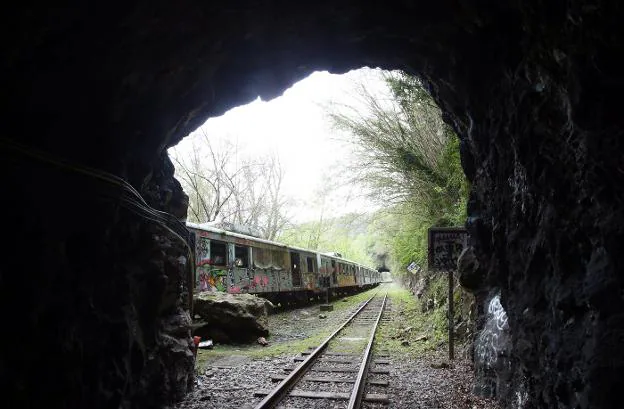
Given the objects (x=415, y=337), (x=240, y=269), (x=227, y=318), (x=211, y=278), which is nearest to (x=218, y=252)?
(x=211, y=278)

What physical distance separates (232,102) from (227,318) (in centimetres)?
576

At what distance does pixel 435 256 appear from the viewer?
26.0 feet

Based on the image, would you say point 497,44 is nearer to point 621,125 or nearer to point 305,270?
point 621,125

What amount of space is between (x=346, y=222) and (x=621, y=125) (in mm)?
14664

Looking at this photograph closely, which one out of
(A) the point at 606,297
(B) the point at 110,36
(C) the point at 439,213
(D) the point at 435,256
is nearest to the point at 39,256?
(B) the point at 110,36

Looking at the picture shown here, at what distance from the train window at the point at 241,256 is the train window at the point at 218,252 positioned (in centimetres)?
64

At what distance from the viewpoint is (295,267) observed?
1875 cm

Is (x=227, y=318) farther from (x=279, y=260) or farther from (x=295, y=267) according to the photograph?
(x=295, y=267)

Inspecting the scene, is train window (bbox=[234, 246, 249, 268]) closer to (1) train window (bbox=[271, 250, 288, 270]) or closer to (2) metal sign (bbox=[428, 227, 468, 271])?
(1) train window (bbox=[271, 250, 288, 270])

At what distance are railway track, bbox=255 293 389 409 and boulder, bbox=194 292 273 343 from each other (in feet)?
6.37

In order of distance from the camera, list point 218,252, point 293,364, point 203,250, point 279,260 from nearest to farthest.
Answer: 1. point 293,364
2. point 203,250
3. point 218,252
4. point 279,260

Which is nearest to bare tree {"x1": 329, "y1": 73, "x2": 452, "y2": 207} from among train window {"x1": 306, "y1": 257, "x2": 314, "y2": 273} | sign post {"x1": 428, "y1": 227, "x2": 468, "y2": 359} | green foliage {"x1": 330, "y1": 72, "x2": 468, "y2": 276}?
green foliage {"x1": 330, "y1": 72, "x2": 468, "y2": 276}

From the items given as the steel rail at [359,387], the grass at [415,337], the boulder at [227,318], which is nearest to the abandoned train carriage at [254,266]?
the boulder at [227,318]

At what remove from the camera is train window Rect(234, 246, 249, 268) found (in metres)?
13.1
